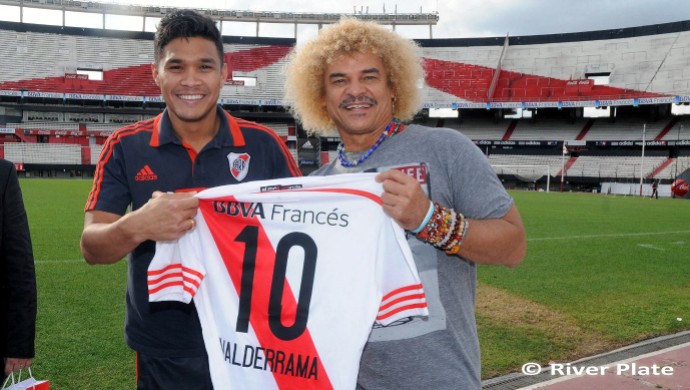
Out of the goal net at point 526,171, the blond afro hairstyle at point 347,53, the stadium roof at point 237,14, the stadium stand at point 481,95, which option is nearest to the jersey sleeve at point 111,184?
the blond afro hairstyle at point 347,53

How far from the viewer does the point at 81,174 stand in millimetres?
38219

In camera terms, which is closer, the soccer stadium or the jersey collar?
the jersey collar

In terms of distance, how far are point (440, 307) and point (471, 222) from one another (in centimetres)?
34

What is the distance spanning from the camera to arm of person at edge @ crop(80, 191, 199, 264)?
1.78 metres

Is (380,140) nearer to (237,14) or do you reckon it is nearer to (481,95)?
(481,95)

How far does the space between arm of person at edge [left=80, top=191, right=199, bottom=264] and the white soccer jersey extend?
0.14 metres

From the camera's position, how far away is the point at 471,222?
1.66 metres

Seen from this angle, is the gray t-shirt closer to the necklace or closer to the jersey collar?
the necklace

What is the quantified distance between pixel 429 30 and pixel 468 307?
48054mm

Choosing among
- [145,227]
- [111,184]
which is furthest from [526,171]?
[145,227]

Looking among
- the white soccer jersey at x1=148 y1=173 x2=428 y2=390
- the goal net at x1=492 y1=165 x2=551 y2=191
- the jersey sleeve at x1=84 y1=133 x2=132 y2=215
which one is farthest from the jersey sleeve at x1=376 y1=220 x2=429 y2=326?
the goal net at x1=492 y1=165 x2=551 y2=191

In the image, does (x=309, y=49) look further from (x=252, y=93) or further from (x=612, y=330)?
(x=252, y=93)

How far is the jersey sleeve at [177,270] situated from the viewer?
1.94m

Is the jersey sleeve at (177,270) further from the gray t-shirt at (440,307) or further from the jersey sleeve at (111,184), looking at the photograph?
the gray t-shirt at (440,307)
